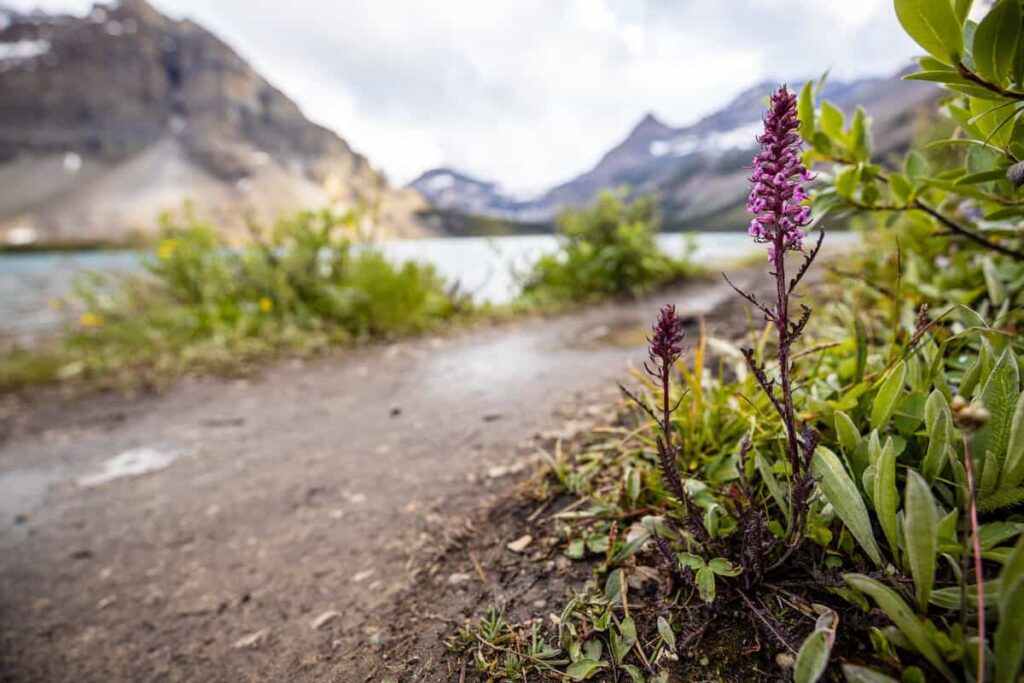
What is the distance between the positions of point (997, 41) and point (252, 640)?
264 cm

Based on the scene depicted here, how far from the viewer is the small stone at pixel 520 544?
1.55 metres

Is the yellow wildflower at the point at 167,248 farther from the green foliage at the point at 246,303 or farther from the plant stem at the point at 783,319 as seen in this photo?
the plant stem at the point at 783,319

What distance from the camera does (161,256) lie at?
596 cm

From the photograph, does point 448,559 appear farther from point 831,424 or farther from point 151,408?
point 151,408

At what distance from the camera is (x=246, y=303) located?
584 cm

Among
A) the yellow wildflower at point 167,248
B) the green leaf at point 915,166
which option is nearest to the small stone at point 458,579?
the green leaf at point 915,166

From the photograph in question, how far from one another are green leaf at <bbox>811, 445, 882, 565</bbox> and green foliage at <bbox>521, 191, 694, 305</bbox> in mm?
5886

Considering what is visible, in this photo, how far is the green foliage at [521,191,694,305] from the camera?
23.6 feet

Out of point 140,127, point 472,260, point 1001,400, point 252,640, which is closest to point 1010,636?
point 1001,400

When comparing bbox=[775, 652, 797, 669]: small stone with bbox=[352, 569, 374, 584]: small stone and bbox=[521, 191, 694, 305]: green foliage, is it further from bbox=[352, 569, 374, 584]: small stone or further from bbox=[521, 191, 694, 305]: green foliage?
bbox=[521, 191, 694, 305]: green foliage

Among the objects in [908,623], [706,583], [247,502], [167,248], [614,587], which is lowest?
[247,502]

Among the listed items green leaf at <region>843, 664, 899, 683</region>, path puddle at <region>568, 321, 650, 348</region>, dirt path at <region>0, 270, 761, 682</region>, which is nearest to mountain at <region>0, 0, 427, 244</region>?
path puddle at <region>568, 321, 650, 348</region>

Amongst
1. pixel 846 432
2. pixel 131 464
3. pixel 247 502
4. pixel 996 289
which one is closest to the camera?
pixel 846 432

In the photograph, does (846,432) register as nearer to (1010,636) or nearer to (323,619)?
(1010,636)
